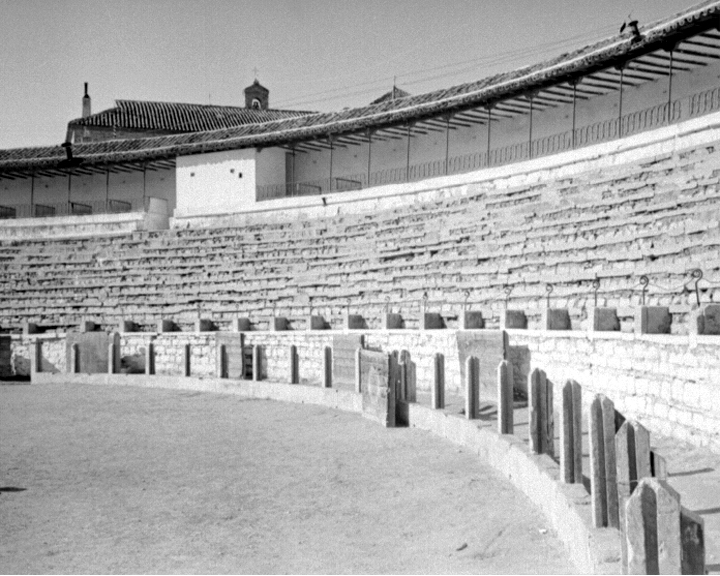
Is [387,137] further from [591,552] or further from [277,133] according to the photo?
[591,552]

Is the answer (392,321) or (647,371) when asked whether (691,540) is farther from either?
(392,321)

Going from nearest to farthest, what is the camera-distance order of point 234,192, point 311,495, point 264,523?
1. point 264,523
2. point 311,495
3. point 234,192

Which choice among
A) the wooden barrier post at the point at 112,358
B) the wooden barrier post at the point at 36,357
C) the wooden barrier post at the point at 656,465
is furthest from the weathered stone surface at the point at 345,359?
the wooden barrier post at the point at 656,465

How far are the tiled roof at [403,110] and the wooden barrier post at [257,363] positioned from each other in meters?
9.53

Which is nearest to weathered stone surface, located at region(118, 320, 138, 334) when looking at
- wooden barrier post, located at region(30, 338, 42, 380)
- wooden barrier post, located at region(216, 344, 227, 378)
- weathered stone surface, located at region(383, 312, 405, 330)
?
wooden barrier post, located at region(30, 338, 42, 380)

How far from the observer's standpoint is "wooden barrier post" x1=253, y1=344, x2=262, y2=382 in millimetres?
20695

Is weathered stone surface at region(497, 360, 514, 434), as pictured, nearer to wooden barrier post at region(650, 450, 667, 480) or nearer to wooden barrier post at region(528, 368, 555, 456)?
wooden barrier post at region(528, 368, 555, 456)

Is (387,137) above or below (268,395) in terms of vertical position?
above

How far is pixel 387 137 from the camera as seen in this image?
97.6 ft

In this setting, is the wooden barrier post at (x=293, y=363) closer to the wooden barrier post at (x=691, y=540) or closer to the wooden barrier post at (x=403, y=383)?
the wooden barrier post at (x=403, y=383)

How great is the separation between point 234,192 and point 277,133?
9.94 feet

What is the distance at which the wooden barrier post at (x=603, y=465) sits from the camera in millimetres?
5926

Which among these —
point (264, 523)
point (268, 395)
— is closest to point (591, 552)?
point (264, 523)

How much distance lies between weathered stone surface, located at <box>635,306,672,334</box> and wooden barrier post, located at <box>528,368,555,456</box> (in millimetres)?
2449
